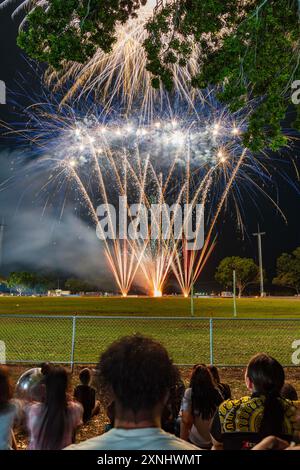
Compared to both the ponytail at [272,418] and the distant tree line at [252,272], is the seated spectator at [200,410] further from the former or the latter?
the distant tree line at [252,272]

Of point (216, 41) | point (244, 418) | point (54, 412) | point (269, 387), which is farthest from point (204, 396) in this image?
point (216, 41)

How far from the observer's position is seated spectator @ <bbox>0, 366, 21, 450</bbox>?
3.31 m

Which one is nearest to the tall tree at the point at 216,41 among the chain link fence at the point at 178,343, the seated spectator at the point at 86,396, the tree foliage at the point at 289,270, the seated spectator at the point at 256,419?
the chain link fence at the point at 178,343

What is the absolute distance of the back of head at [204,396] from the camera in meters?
4.79

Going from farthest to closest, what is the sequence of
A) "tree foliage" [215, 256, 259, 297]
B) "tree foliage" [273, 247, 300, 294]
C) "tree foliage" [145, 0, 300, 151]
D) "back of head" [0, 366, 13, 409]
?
"tree foliage" [215, 256, 259, 297] → "tree foliage" [273, 247, 300, 294] → "tree foliage" [145, 0, 300, 151] → "back of head" [0, 366, 13, 409]

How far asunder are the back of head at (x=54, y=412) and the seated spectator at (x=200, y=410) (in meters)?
1.51

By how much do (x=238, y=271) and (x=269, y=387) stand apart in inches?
4278

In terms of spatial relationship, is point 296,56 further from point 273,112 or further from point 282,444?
point 282,444

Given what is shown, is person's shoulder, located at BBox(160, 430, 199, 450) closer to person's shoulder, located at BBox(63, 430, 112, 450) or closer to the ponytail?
person's shoulder, located at BBox(63, 430, 112, 450)

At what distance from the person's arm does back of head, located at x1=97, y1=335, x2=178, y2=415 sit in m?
2.67

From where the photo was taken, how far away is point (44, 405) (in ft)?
12.7

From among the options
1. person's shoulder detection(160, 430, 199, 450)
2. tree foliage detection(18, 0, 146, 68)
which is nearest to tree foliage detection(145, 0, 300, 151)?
tree foliage detection(18, 0, 146, 68)

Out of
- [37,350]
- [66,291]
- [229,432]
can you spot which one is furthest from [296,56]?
[66,291]
